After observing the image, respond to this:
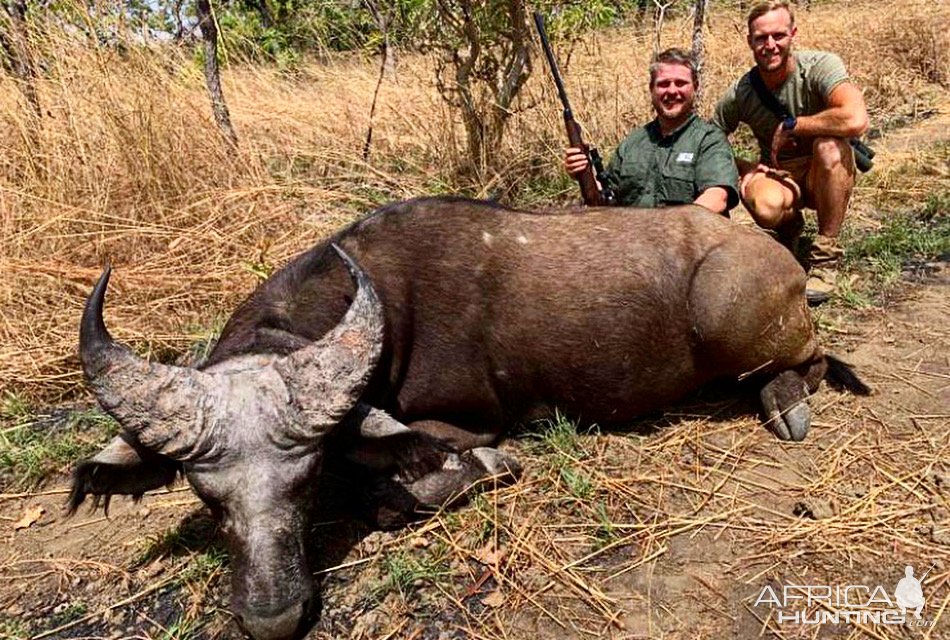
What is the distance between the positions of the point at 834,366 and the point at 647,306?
1.32 m

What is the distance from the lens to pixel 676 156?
4211 mm

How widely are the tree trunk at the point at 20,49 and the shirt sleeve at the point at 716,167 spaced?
4926mm

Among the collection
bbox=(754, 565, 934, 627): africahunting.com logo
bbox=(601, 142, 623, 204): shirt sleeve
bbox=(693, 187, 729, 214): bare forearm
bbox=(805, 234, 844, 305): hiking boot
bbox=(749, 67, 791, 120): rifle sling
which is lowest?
bbox=(754, 565, 934, 627): africahunting.com logo

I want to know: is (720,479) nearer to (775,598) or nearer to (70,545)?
(775,598)

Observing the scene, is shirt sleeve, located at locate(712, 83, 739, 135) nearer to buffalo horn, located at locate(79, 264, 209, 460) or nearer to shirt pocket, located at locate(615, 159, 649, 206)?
shirt pocket, located at locate(615, 159, 649, 206)

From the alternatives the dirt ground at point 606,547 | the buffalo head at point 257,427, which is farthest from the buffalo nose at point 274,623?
the dirt ground at point 606,547

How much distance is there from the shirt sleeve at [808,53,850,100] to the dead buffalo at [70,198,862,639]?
1811mm

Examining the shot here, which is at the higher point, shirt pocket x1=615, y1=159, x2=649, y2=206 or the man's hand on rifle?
the man's hand on rifle

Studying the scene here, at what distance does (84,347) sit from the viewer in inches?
83.9

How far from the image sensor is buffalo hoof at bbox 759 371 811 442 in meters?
3.21

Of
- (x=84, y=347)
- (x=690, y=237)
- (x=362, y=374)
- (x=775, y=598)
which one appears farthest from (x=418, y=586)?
(x=690, y=237)

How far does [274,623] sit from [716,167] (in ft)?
11.4

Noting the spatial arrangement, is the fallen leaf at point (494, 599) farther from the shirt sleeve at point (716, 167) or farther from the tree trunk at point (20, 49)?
the tree trunk at point (20, 49)

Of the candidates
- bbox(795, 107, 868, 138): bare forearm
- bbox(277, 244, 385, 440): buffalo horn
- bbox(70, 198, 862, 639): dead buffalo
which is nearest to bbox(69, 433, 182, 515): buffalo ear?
bbox(70, 198, 862, 639): dead buffalo
